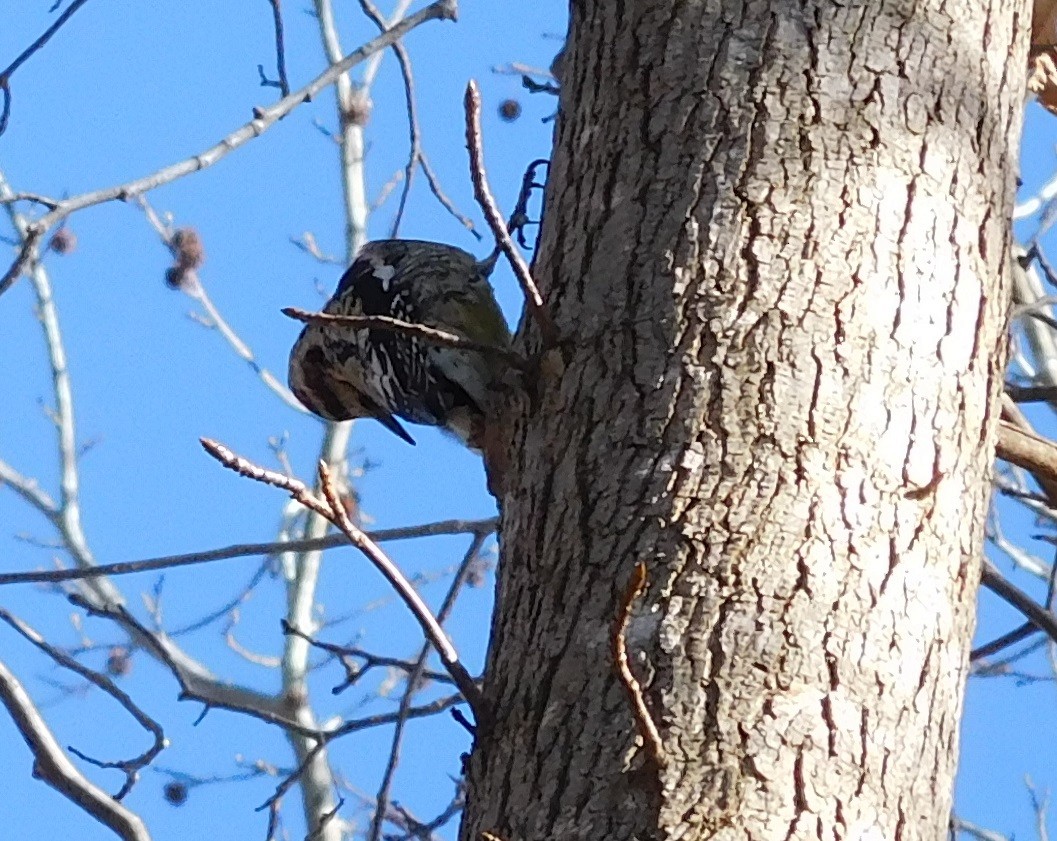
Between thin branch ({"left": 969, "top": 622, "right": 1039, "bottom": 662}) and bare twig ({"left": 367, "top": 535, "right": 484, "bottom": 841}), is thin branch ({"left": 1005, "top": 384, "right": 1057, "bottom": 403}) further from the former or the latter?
bare twig ({"left": 367, "top": 535, "right": 484, "bottom": 841})

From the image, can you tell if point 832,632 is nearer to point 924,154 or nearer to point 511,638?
point 511,638

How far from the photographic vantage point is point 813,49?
5.89 feet

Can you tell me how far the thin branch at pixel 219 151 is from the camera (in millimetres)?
2229

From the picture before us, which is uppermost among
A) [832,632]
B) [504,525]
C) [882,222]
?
[882,222]

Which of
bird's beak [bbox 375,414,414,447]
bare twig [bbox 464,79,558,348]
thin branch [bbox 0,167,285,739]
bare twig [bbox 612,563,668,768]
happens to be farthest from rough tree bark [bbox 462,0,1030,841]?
thin branch [bbox 0,167,285,739]

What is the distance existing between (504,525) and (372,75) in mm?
6325

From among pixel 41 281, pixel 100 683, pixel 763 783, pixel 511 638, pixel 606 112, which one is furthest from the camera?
pixel 41 281

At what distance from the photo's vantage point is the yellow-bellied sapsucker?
2.93 meters

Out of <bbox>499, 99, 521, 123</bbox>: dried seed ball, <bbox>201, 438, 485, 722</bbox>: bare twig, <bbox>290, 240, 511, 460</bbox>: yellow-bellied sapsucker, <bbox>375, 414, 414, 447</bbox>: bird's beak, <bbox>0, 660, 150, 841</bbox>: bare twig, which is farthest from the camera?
<bbox>499, 99, 521, 123</bbox>: dried seed ball

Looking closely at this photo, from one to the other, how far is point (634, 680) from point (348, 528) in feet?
Result: 1.01

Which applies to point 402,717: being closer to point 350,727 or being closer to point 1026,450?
point 350,727

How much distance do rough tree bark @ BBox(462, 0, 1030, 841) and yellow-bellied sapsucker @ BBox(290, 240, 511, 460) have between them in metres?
0.88

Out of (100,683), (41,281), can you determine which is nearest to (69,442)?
(41,281)

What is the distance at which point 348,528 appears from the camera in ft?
4.65
